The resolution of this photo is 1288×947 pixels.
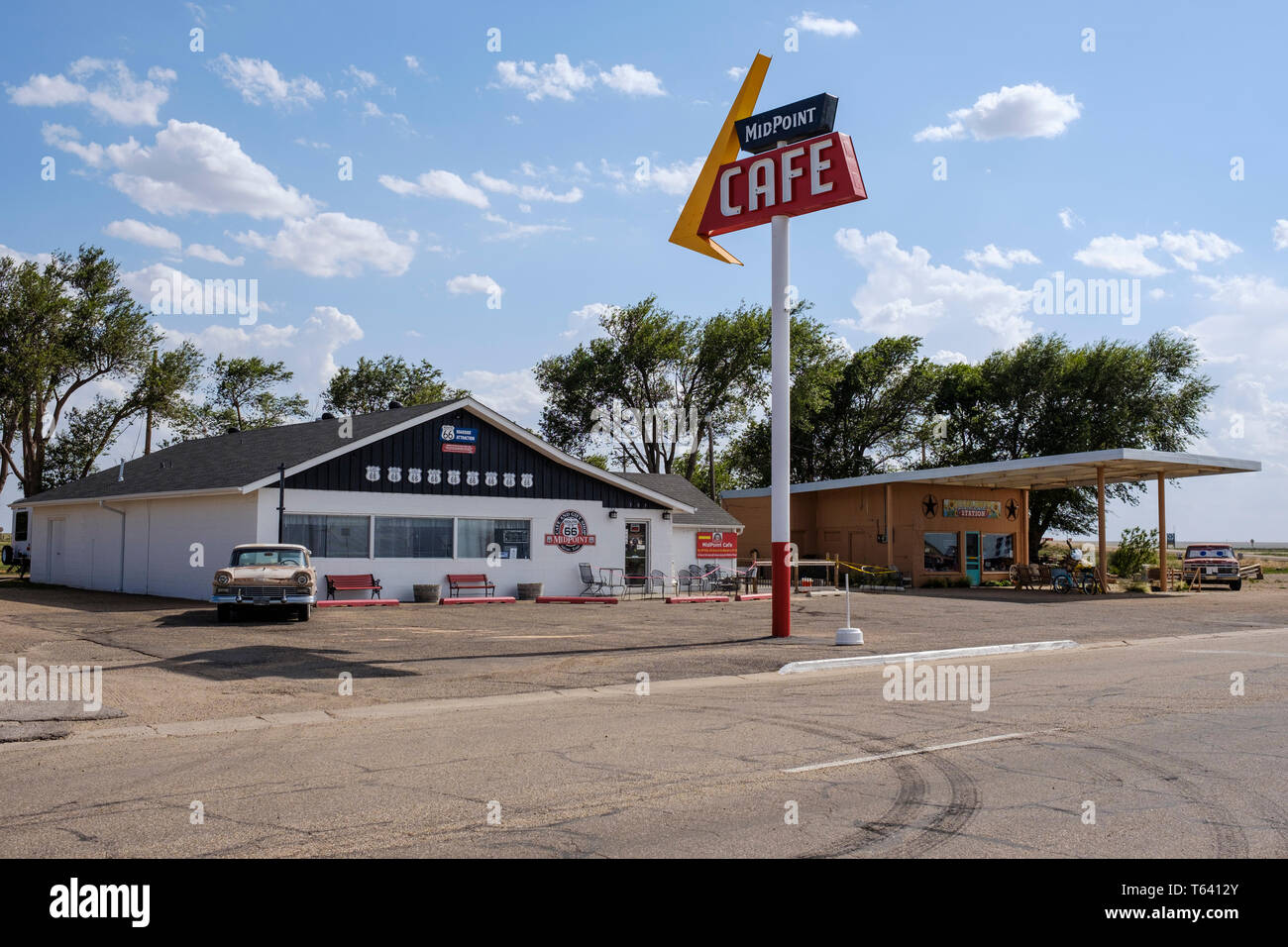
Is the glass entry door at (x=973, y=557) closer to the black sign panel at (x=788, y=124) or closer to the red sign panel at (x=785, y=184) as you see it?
the red sign panel at (x=785, y=184)

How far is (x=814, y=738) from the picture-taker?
29.9ft

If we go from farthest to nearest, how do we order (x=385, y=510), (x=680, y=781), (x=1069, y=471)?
(x=1069, y=471)
(x=385, y=510)
(x=680, y=781)

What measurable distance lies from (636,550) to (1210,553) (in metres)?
24.0

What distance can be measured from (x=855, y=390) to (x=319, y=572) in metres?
43.1

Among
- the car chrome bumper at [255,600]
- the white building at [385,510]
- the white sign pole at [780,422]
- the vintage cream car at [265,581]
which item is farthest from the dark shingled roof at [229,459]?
the white sign pole at [780,422]

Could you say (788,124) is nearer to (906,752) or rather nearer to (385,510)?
(906,752)

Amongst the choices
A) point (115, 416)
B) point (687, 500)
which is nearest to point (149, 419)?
point (115, 416)

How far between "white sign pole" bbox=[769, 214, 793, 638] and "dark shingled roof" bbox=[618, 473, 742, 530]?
15.2 metres

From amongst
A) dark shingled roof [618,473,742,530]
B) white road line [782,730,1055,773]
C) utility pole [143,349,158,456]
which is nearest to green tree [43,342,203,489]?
utility pole [143,349,158,456]

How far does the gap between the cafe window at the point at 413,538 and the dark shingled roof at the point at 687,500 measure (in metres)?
8.89

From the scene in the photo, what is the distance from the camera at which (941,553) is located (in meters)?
40.9

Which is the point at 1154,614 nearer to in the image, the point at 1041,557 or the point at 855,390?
the point at 1041,557

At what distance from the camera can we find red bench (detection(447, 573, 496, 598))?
28375 millimetres
